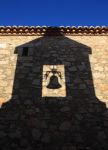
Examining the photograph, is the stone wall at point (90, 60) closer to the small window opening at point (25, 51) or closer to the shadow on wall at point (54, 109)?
the shadow on wall at point (54, 109)

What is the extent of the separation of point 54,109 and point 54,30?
11.2 feet

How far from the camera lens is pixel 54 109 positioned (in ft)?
28.9

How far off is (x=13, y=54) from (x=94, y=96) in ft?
11.4

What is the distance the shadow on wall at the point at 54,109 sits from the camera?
8164mm

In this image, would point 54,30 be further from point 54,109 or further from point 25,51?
point 54,109

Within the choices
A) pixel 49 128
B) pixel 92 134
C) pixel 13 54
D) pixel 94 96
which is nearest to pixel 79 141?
pixel 92 134

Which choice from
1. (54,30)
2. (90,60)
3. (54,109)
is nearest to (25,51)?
(54,30)

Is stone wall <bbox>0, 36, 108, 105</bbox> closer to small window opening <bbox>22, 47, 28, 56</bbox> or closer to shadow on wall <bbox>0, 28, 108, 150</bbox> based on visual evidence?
shadow on wall <bbox>0, 28, 108, 150</bbox>

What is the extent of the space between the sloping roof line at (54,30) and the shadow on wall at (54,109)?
697mm

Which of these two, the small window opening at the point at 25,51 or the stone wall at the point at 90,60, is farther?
Answer: the small window opening at the point at 25,51

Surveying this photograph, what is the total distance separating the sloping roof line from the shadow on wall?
697 millimetres

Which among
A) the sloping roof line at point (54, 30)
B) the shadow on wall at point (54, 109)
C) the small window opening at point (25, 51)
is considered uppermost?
the sloping roof line at point (54, 30)

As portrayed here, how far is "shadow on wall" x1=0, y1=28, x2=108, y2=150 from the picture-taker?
8.16 m

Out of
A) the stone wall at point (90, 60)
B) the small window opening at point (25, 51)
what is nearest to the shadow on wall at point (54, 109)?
the small window opening at point (25, 51)
